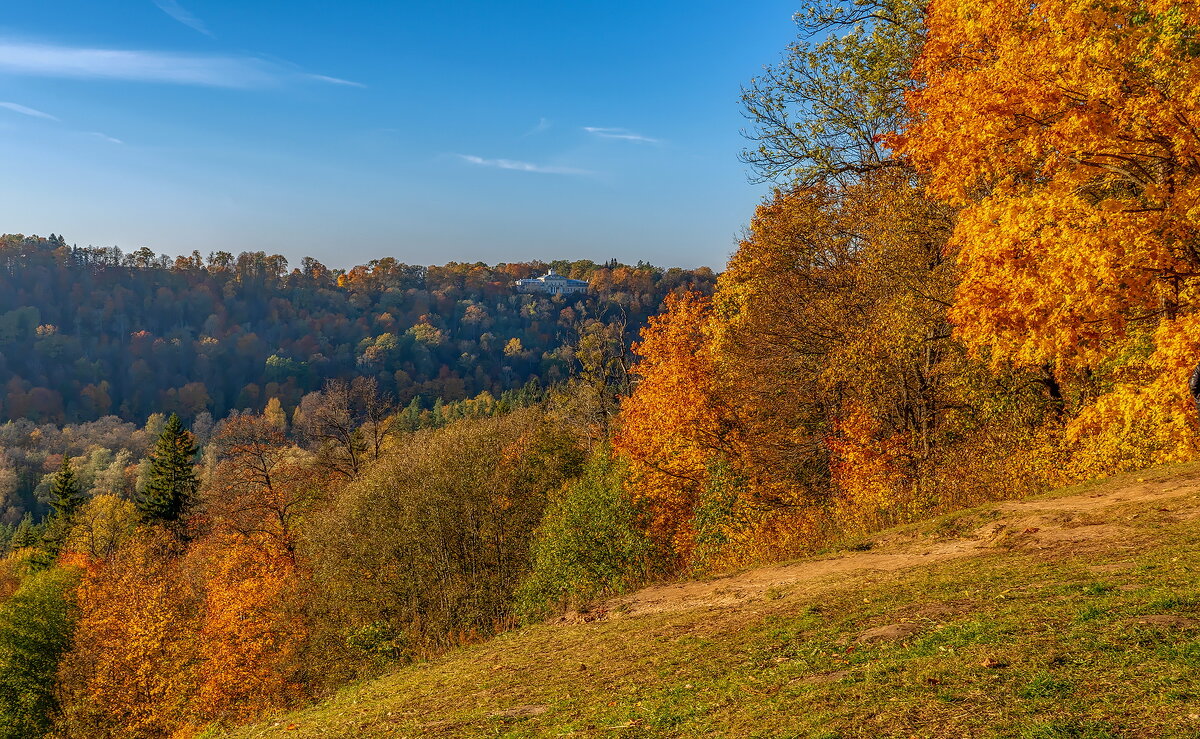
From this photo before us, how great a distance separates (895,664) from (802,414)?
67.1 ft

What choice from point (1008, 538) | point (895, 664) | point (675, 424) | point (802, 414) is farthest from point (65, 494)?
point (895, 664)

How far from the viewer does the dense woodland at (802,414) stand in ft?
46.3

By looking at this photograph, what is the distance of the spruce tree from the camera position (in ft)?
206

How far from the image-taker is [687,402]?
3144 cm

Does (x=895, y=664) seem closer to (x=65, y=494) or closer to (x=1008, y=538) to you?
(x=1008, y=538)

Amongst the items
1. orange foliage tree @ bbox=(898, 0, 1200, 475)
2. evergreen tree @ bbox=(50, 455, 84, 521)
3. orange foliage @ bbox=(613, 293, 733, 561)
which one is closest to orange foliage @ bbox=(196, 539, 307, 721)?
orange foliage @ bbox=(613, 293, 733, 561)

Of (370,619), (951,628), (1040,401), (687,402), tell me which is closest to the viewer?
(951,628)

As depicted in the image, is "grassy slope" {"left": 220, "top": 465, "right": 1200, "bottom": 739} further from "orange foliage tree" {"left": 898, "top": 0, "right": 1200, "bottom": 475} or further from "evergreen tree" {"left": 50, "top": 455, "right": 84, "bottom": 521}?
"evergreen tree" {"left": 50, "top": 455, "right": 84, "bottom": 521}

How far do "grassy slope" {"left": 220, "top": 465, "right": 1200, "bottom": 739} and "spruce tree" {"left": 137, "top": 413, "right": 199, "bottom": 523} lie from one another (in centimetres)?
5685

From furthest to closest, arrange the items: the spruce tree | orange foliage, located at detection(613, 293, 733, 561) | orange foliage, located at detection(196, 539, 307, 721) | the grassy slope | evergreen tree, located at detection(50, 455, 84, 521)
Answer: evergreen tree, located at detection(50, 455, 84, 521)
the spruce tree
orange foliage, located at detection(196, 539, 307, 721)
orange foliage, located at detection(613, 293, 733, 561)
the grassy slope

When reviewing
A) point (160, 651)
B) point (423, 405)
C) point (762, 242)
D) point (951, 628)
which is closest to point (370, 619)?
point (160, 651)

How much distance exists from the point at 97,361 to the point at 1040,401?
22849 cm

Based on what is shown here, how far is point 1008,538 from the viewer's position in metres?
12.6

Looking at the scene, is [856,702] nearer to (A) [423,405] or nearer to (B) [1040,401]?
(B) [1040,401]
